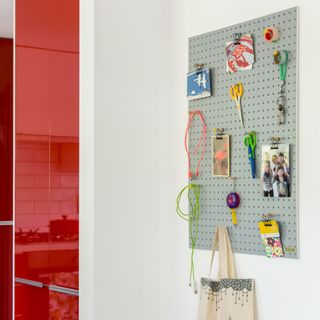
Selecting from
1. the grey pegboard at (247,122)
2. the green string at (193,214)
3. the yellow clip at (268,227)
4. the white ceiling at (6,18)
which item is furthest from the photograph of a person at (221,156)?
the white ceiling at (6,18)

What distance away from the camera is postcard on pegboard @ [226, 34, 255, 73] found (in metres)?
2.06

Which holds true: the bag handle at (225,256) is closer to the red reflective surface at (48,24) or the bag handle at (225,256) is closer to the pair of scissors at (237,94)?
the pair of scissors at (237,94)

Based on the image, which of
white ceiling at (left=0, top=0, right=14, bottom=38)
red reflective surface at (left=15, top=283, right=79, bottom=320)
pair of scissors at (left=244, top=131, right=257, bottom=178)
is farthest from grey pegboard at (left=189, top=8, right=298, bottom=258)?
white ceiling at (left=0, top=0, right=14, bottom=38)

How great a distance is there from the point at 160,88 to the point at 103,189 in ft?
1.59

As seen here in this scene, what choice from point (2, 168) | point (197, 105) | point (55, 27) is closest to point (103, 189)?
point (197, 105)

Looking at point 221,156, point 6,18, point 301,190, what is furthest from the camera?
point 6,18

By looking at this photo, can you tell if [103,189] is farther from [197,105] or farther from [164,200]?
[197,105]

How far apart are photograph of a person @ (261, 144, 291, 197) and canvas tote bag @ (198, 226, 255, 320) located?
0.26 meters

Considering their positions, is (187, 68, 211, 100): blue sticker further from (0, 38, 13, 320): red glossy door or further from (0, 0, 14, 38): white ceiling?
(0, 38, 13, 320): red glossy door

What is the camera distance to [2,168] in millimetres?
4004

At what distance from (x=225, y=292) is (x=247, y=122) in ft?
1.94

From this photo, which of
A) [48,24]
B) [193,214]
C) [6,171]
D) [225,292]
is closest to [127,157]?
[193,214]

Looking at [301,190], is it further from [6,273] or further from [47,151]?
[6,273]

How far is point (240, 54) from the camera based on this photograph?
2.10 metres
